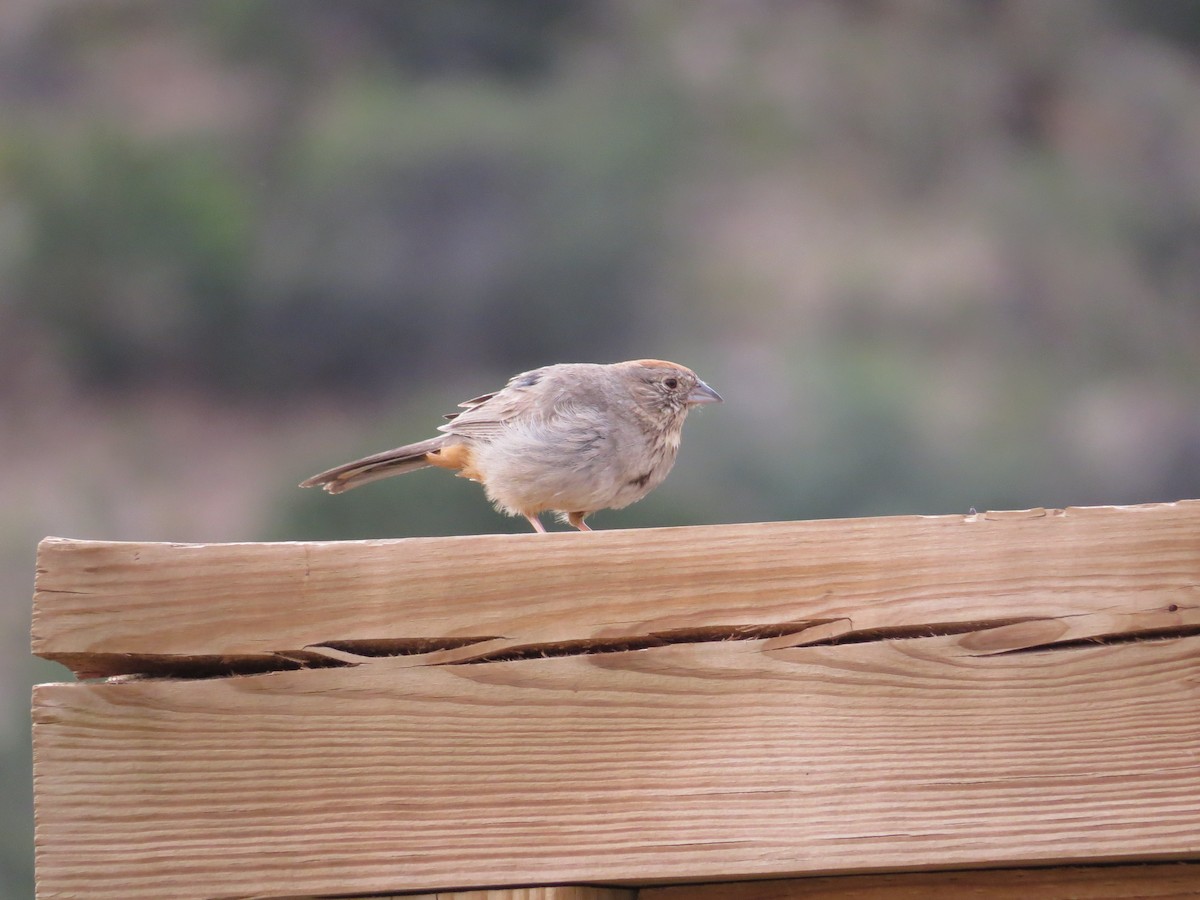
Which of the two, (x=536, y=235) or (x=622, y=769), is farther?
(x=536, y=235)

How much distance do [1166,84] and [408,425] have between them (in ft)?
15.4

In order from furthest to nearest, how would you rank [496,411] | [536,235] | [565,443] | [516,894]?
[536,235] < [496,411] < [565,443] < [516,894]

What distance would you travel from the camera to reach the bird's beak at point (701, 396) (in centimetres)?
372

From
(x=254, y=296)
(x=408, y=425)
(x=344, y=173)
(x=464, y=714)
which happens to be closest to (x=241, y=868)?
(x=464, y=714)

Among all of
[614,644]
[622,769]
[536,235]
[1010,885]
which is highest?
[536,235]

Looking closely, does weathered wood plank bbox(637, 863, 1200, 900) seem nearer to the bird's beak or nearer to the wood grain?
the wood grain

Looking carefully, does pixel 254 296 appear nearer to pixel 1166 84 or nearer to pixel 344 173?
pixel 344 173

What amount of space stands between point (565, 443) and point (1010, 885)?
1.83 m

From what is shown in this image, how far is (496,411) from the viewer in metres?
3.67

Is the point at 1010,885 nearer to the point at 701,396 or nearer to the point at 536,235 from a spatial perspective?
the point at 701,396

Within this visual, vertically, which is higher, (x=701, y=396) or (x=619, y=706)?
(x=701, y=396)

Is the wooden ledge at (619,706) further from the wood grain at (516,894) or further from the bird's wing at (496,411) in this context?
the bird's wing at (496,411)

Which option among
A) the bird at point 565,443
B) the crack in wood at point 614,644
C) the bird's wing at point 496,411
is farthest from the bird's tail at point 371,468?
the crack in wood at point 614,644

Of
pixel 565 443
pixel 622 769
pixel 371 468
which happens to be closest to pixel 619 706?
pixel 622 769
